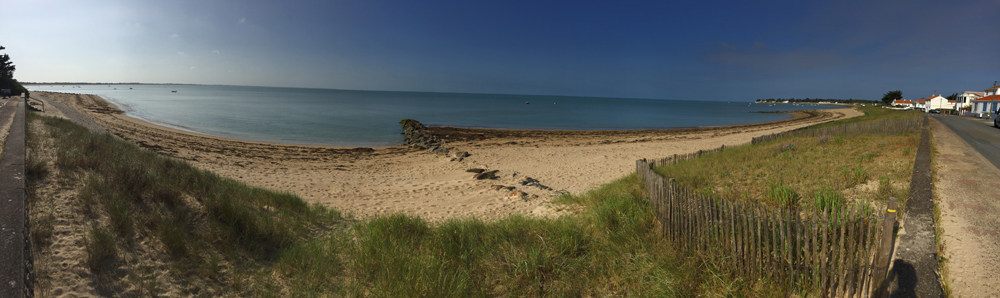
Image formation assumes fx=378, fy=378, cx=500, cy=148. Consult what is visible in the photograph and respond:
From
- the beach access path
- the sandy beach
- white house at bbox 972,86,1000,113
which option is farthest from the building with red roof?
the beach access path

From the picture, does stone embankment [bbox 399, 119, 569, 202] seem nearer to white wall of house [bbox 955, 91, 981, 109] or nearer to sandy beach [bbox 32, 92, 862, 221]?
sandy beach [bbox 32, 92, 862, 221]

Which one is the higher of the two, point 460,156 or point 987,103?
point 987,103

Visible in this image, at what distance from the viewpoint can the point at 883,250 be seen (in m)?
3.67

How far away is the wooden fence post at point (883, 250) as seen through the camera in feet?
11.8

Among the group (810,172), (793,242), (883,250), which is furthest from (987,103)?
A: (883,250)

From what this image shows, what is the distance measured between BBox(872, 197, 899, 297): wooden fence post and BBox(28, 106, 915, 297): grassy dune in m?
0.83

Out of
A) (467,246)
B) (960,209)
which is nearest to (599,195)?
(467,246)

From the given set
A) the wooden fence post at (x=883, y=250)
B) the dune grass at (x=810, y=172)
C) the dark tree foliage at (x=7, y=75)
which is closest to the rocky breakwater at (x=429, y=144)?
the dune grass at (x=810, y=172)

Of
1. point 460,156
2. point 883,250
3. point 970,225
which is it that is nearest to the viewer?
point 883,250

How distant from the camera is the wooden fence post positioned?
3607mm

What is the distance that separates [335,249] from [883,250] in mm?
6493

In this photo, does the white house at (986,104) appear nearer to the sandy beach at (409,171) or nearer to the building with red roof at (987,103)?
the building with red roof at (987,103)

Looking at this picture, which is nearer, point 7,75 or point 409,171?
point 409,171

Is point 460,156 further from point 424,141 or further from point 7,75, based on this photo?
point 7,75
